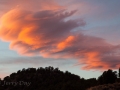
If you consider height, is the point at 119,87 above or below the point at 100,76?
below

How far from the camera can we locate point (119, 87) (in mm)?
48969

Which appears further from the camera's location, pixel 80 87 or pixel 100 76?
pixel 80 87

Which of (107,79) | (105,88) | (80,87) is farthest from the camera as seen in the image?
(80,87)

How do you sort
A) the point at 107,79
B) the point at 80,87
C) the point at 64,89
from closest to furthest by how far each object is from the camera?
the point at 107,79, the point at 80,87, the point at 64,89

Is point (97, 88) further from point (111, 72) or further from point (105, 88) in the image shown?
point (111, 72)

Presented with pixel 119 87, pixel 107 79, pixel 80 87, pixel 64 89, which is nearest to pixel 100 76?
pixel 107 79

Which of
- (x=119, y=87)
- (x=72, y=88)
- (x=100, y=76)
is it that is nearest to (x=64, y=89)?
(x=72, y=88)

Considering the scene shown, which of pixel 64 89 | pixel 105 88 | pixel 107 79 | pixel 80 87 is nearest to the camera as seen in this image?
pixel 105 88

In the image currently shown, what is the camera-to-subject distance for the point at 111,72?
221 ft

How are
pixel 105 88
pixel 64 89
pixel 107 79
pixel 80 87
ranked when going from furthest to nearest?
pixel 64 89, pixel 80 87, pixel 107 79, pixel 105 88

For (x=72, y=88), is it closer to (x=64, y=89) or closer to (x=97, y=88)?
(x=64, y=89)

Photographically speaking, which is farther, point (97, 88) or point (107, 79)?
point (107, 79)

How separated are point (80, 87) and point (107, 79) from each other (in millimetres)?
115884

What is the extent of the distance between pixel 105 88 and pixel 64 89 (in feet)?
481
